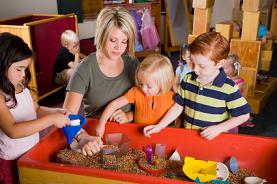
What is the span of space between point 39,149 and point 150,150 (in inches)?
14.1

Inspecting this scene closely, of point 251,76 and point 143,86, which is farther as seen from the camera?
point 251,76

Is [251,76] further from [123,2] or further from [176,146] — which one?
[123,2]

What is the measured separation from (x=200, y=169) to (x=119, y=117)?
1.11 ft

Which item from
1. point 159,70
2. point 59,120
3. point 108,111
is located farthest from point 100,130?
point 159,70

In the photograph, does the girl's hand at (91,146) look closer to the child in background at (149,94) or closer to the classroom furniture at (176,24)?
the child in background at (149,94)

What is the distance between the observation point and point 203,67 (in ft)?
3.49

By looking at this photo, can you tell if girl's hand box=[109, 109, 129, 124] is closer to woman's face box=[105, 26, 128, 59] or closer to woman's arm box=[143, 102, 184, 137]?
woman's arm box=[143, 102, 184, 137]

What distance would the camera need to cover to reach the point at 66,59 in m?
2.89

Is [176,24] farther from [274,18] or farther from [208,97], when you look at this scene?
[208,97]

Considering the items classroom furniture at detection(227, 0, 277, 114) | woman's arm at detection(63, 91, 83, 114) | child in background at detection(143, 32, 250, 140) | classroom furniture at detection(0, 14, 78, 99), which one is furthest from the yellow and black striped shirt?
classroom furniture at detection(0, 14, 78, 99)

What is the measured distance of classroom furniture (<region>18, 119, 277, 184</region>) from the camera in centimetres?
84

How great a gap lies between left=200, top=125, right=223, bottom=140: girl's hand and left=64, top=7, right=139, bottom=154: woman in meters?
0.30

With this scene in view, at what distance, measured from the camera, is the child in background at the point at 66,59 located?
285cm

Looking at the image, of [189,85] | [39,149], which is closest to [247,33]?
[189,85]
